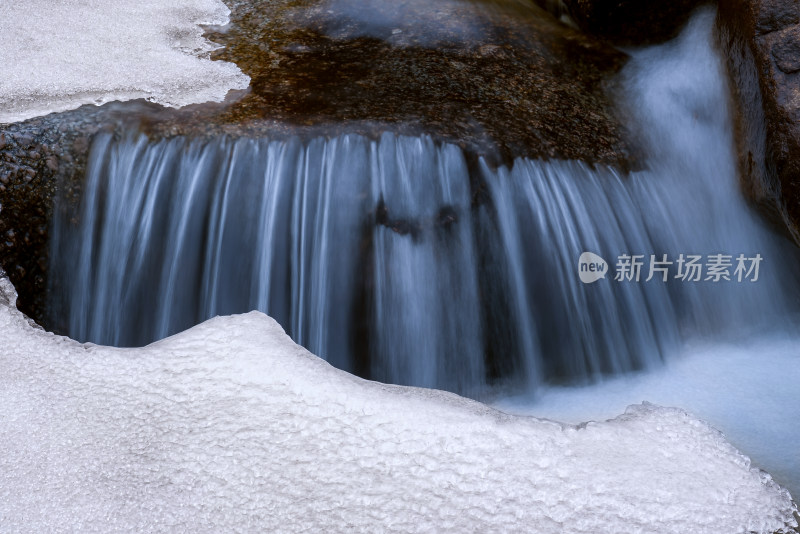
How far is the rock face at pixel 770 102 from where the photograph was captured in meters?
3.02

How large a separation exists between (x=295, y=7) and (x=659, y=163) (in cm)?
216

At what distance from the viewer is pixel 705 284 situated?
3154 mm

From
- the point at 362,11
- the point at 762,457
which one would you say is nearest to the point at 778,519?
the point at 762,457

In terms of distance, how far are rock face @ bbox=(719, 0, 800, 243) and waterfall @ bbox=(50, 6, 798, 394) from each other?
59 cm

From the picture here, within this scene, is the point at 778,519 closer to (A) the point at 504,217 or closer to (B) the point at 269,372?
(B) the point at 269,372
